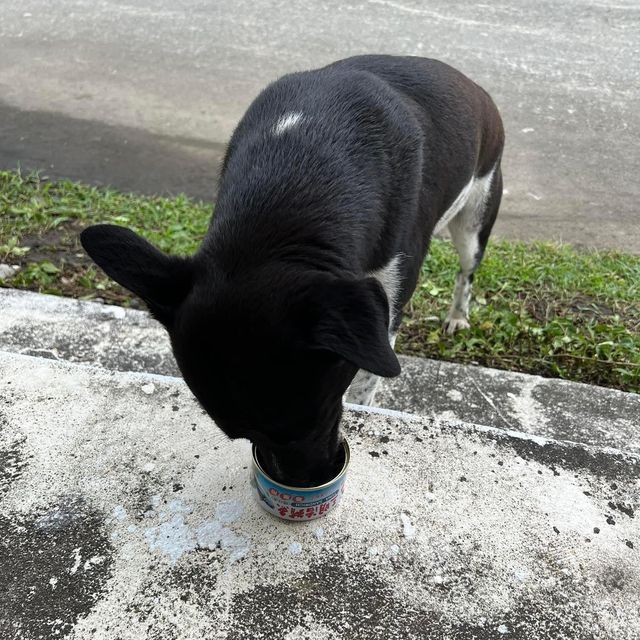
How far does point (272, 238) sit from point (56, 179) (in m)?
4.66

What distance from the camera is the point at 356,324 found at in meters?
1.65

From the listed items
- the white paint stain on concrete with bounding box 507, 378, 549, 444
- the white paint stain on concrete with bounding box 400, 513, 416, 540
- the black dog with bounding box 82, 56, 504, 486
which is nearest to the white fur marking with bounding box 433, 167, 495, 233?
the black dog with bounding box 82, 56, 504, 486

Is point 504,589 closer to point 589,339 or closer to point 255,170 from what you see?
point 255,170

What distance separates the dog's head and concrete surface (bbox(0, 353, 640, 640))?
1.80ft

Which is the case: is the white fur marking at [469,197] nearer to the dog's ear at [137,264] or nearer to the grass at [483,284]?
the grass at [483,284]

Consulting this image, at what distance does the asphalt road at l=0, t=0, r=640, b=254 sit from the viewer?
245 inches

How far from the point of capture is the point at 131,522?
2391mm

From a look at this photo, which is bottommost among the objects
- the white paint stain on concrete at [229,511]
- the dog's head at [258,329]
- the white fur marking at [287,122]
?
the white paint stain on concrete at [229,511]

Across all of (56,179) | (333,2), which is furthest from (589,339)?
(333,2)

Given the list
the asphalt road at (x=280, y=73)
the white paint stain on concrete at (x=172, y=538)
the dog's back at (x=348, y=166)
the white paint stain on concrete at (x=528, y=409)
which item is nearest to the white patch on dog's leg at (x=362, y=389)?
the dog's back at (x=348, y=166)

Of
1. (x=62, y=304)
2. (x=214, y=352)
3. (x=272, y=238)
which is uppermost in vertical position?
(x=272, y=238)

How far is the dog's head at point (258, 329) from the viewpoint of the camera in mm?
1683

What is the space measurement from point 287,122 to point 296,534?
4.84 ft

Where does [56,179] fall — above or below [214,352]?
below
